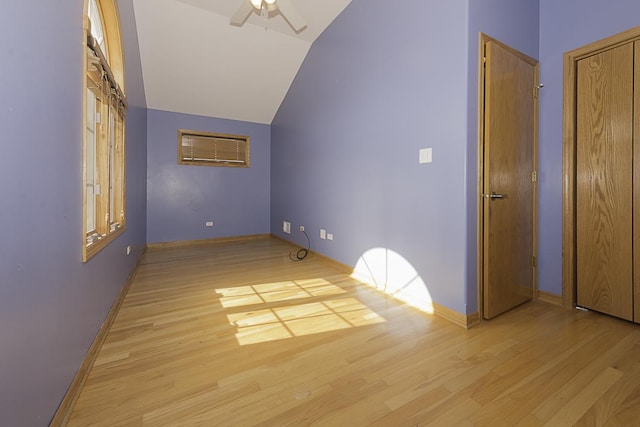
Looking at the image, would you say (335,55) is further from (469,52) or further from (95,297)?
(95,297)

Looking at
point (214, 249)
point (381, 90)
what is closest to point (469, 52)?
point (381, 90)

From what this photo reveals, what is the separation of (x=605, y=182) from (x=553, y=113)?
0.67 m

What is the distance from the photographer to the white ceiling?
328 centimetres

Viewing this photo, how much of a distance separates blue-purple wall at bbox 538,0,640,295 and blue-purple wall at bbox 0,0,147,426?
10.6 feet

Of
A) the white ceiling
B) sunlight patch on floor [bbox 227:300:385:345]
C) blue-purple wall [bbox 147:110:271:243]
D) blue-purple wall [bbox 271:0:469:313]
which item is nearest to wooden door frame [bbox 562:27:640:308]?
blue-purple wall [bbox 271:0:469:313]

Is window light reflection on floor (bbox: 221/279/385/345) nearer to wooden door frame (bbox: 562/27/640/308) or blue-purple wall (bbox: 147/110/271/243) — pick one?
wooden door frame (bbox: 562/27/640/308)

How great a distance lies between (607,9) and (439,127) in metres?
1.46

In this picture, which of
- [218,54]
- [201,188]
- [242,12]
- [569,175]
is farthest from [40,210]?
[201,188]

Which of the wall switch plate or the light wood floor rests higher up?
the wall switch plate

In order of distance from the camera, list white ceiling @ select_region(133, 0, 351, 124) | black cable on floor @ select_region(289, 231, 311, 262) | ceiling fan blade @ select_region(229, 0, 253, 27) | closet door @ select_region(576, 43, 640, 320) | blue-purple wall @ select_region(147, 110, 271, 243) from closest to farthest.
Result: closet door @ select_region(576, 43, 640, 320), ceiling fan blade @ select_region(229, 0, 253, 27), white ceiling @ select_region(133, 0, 351, 124), black cable on floor @ select_region(289, 231, 311, 262), blue-purple wall @ select_region(147, 110, 271, 243)

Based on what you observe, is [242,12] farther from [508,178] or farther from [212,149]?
[212,149]

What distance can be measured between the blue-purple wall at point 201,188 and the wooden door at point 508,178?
14.2 ft

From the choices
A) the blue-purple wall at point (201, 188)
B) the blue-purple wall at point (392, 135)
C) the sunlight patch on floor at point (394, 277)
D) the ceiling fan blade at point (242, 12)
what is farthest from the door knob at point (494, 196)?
the blue-purple wall at point (201, 188)

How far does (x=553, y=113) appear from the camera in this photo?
230 centimetres
